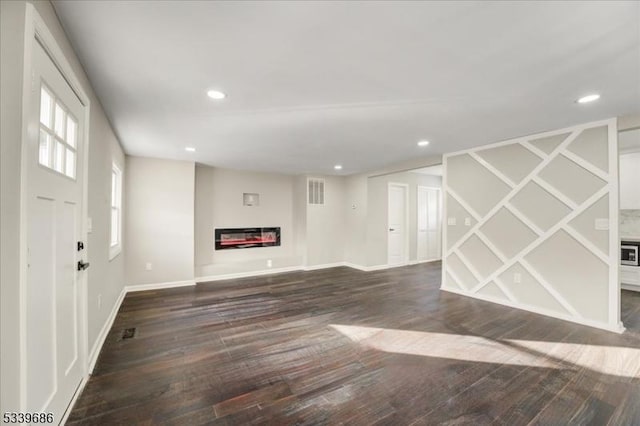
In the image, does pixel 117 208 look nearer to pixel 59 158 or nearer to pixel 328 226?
pixel 59 158

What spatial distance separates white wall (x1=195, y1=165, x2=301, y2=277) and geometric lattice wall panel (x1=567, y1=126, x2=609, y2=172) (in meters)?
5.30

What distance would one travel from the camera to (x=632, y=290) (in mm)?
4484

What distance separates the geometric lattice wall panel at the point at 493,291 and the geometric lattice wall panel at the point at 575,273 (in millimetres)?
614

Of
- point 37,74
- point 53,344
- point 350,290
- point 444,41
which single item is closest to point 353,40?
point 444,41

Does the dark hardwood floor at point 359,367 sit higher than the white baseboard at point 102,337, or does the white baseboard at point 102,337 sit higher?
the white baseboard at point 102,337

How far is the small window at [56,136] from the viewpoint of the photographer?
1438mm

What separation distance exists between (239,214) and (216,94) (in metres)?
3.95

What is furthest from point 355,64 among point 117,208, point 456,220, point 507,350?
point 117,208

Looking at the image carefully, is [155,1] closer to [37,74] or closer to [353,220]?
[37,74]

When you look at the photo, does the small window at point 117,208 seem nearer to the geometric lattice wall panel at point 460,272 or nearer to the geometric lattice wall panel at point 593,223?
the geometric lattice wall panel at point 460,272

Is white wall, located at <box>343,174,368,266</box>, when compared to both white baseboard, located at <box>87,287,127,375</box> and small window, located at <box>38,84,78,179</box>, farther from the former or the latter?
small window, located at <box>38,84,78,179</box>

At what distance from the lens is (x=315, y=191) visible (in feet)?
21.8

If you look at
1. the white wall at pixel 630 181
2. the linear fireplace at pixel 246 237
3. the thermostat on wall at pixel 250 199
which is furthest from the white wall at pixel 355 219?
the white wall at pixel 630 181

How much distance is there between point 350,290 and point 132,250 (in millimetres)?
3924
